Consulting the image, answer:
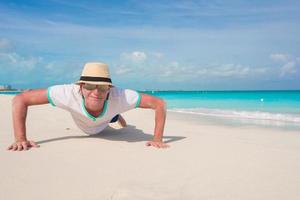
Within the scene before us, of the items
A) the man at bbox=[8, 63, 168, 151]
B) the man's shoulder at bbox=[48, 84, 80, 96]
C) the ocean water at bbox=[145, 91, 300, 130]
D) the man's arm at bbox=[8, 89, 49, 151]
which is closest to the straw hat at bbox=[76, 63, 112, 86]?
the man at bbox=[8, 63, 168, 151]

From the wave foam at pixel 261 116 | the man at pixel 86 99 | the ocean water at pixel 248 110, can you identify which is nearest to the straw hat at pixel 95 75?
the man at pixel 86 99

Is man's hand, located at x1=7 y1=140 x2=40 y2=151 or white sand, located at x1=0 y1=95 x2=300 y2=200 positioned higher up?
man's hand, located at x1=7 y1=140 x2=40 y2=151

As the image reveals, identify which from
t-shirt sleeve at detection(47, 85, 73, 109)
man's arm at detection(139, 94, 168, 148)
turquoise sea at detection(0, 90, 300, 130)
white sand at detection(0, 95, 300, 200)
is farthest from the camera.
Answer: turquoise sea at detection(0, 90, 300, 130)

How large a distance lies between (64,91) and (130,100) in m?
0.86

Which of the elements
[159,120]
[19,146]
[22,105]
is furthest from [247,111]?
[19,146]

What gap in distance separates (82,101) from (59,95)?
0.30 meters

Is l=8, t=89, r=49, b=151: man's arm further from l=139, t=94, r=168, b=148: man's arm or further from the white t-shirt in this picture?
l=139, t=94, r=168, b=148: man's arm

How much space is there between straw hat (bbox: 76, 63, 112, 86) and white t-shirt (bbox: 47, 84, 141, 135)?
23 cm

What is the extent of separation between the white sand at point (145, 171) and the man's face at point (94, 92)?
0.65 meters

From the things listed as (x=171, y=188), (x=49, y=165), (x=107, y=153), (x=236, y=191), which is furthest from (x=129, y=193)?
(x=107, y=153)

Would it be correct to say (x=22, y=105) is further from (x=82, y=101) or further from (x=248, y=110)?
(x=248, y=110)

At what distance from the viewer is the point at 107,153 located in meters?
3.62

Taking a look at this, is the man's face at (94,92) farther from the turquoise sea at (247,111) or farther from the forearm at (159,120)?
the turquoise sea at (247,111)

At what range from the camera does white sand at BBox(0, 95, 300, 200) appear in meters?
2.36
